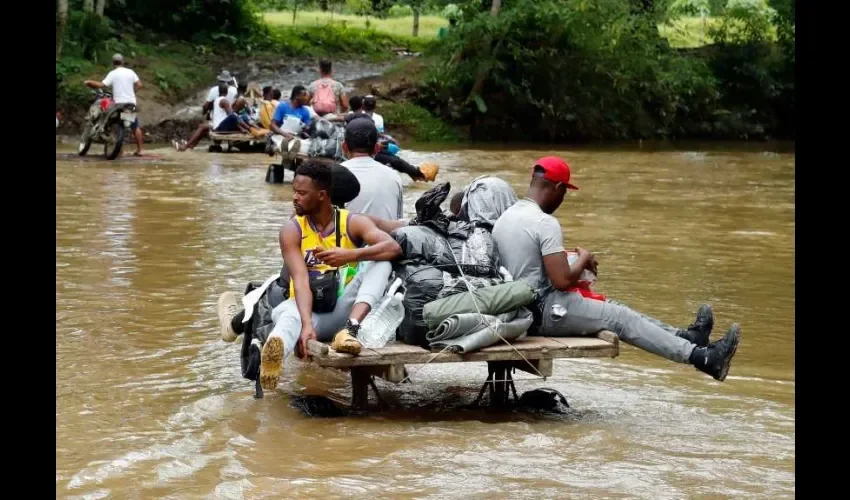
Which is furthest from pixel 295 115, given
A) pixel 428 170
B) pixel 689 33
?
pixel 689 33

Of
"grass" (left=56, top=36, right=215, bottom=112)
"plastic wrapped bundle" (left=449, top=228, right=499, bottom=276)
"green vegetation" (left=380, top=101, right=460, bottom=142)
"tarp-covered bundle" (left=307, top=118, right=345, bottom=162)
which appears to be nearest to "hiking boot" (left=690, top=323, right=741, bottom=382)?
"plastic wrapped bundle" (left=449, top=228, right=499, bottom=276)

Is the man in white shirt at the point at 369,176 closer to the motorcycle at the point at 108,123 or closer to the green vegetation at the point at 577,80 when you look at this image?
the motorcycle at the point at 108,123

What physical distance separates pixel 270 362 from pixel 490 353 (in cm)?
106

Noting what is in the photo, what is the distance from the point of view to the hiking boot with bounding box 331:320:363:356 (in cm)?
605

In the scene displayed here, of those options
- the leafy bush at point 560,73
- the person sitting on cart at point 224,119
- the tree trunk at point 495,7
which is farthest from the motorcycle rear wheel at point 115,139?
the tree trunk at point 495,7

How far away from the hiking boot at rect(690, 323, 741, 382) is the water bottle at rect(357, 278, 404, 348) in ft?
5.10

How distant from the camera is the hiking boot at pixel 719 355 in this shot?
664 cm

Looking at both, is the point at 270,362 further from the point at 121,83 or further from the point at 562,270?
the point at 121,83

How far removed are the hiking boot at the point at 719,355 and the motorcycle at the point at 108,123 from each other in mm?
15282

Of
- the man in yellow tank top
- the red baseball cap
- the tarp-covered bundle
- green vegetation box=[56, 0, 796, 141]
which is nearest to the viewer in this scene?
the man in yellow tank top

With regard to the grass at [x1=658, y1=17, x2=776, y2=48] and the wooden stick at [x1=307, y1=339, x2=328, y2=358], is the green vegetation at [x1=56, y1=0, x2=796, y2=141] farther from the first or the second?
the wooden stick at [x1=307, y1=339, x2=328, y2=358]
